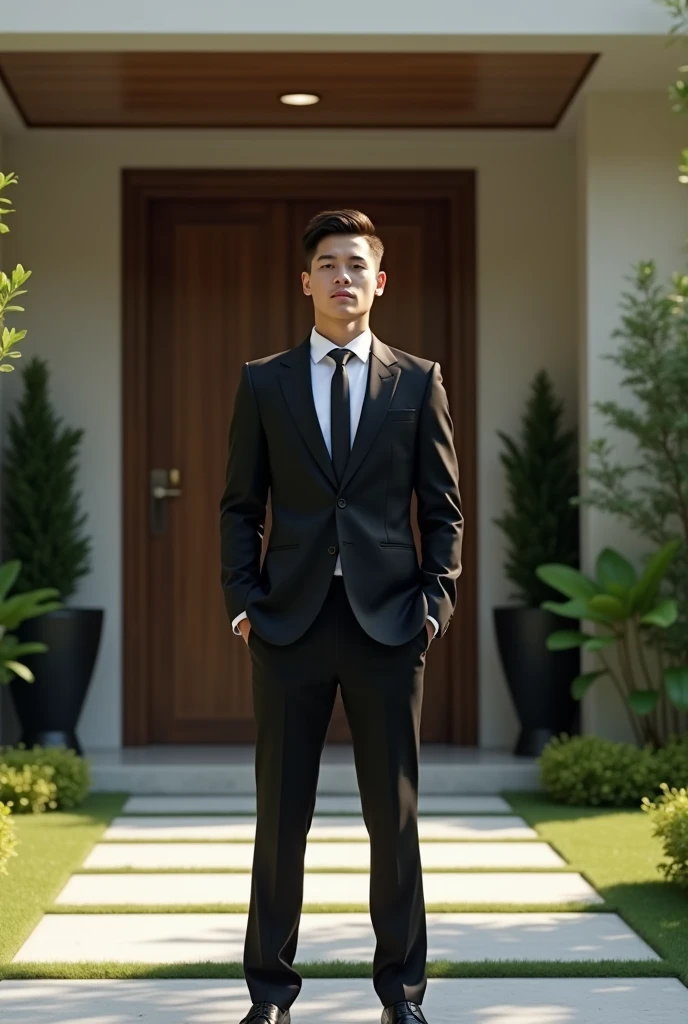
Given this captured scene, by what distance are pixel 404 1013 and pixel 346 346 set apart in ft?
4.32

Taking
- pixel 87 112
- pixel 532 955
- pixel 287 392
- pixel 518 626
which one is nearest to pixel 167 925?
pixel 532 955

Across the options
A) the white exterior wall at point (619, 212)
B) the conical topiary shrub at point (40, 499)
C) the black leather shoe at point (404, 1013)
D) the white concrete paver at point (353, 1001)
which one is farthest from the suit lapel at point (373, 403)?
the conical topiary shrub at point (40, 499)

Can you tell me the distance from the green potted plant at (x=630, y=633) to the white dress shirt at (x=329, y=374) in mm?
2973

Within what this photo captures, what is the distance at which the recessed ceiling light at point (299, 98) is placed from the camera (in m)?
6.48

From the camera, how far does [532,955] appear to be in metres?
3.65

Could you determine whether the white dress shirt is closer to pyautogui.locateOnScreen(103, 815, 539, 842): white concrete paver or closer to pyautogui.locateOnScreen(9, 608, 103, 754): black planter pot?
pyautogui.locateOnScreen(103, 815, 539, 842): white concrete paver

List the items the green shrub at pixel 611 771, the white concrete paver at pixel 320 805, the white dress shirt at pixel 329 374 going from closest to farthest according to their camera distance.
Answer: the white dress shirt at pixel 329 374
the green shrub at pixel 611 771
the white concrete paver at pixel 320 805

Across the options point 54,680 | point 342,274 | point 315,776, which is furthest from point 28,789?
point 342,274

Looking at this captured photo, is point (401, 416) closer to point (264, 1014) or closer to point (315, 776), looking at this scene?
point (315, 776)

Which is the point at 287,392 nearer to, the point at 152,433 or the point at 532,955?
the point at 532,955

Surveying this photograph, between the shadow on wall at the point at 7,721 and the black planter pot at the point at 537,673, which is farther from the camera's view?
the shadow on wall at the point at 7,721

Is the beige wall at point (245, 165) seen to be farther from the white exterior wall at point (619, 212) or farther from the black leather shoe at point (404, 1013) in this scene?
the black leather shoe at point (404, 1013)

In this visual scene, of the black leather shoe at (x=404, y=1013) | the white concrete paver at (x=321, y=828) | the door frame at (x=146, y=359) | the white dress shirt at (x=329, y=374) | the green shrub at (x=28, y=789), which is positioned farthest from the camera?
the door frame at (x=146, y=359)

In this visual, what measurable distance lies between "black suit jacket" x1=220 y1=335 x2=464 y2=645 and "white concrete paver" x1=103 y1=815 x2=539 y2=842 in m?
2.49
